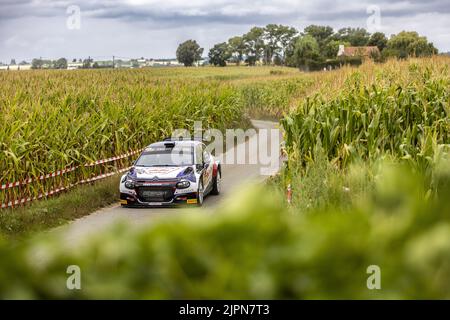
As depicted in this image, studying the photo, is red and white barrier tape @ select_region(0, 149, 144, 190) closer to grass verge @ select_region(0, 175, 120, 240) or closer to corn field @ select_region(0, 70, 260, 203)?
corn field @ select_region(0, 70, 260, 203)

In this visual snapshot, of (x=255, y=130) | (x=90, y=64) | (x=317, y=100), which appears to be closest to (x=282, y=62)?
(x=90, y=64)

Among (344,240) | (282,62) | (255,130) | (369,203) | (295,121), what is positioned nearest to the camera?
(344,240)

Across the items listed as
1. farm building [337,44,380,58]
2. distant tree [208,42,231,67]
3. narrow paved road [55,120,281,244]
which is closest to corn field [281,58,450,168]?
narrow paved road [55,120,281,244]

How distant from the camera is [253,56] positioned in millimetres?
144875

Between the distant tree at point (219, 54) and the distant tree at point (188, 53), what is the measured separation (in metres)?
2.84

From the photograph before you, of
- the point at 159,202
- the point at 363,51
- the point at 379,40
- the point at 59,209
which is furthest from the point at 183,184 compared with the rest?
the point at 379,40

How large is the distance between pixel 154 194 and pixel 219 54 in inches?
4513

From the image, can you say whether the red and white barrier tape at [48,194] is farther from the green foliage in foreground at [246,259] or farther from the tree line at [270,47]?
the tree line at [270,47]

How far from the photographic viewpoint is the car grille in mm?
18406

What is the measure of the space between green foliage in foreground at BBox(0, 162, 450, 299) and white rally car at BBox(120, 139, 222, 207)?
1584 cm

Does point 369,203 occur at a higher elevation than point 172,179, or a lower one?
higher

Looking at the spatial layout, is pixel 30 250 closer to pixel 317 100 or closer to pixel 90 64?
pixel 317 100

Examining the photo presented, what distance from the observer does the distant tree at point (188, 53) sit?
441ft
